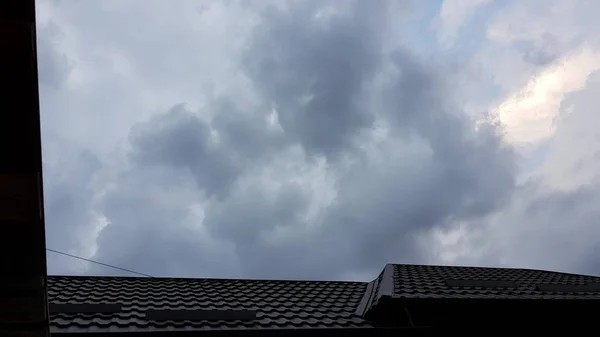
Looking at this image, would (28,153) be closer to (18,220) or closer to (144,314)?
(18,220)

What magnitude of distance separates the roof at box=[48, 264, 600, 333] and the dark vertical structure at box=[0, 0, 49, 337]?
3.88 meters

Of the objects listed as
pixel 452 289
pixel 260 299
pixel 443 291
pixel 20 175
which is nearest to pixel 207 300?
pixel 260 299

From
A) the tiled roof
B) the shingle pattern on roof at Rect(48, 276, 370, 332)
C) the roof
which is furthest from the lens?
the tiled roof

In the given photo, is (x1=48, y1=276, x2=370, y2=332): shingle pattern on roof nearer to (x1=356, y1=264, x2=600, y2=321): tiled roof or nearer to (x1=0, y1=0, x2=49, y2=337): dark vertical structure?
(x1=356, y1=264, x2=600, y2=321): tiled roof

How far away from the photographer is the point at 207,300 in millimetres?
→ 7891

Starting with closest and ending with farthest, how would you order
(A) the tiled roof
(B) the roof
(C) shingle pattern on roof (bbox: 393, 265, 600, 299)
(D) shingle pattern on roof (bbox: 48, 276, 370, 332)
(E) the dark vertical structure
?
(E) the dark vertical structure
(D) shingle pattern on roof (bbox: 48, 276, 370, 332)
(B) the roof
(A) the tiled roof
(C) shingle pattern on roof (bbox: 393, 265, 600, 299)

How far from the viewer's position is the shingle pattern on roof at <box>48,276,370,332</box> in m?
6.12

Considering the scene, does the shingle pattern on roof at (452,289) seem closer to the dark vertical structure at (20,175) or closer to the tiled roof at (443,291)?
the tiled roof at (443,291)

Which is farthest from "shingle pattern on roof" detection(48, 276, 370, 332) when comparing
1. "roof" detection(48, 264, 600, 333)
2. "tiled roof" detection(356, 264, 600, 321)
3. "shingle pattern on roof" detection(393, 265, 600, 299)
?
"shingle pattern on roof" detection(393, 265, 600, 299)

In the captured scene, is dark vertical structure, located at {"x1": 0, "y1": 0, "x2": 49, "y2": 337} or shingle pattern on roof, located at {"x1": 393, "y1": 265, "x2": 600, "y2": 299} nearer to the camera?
dark vertical structure, located at {"x1": 0, "y1": 0, "x2": 49, "y2": 337}

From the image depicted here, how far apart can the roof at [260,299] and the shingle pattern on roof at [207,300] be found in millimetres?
10

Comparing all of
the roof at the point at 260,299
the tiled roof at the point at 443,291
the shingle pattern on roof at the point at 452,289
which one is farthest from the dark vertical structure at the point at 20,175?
the shingle pattern on roof at the point at 452,289

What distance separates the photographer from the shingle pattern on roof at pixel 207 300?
6121mm

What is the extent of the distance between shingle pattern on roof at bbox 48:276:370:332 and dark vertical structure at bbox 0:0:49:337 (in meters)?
3.92
